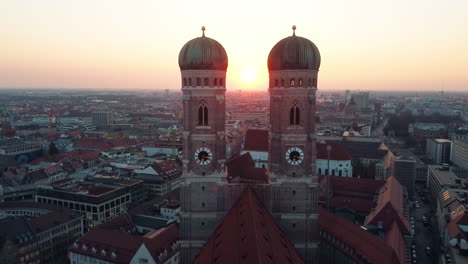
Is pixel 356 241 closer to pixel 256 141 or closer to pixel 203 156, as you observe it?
pixel 203 156

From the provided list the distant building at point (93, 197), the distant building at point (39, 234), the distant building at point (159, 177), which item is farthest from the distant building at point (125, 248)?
the distant building at point (159, 177)

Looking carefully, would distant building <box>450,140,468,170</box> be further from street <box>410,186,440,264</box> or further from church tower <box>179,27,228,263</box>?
church tower <box>179,27,228,263</box>

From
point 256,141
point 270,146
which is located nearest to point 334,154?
point 256,141

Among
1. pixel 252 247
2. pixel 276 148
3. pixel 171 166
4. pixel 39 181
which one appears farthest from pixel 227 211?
pixel 39 181

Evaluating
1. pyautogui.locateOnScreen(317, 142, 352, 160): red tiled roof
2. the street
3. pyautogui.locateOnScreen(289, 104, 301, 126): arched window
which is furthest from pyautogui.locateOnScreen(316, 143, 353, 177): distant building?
pyautogui.locateOnScreen(289, 104, 301, 126): arched window

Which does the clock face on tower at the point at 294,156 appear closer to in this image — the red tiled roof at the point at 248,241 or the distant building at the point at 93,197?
the red tiled roof at the point at 248,241

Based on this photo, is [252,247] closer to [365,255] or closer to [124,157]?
[365,255]
